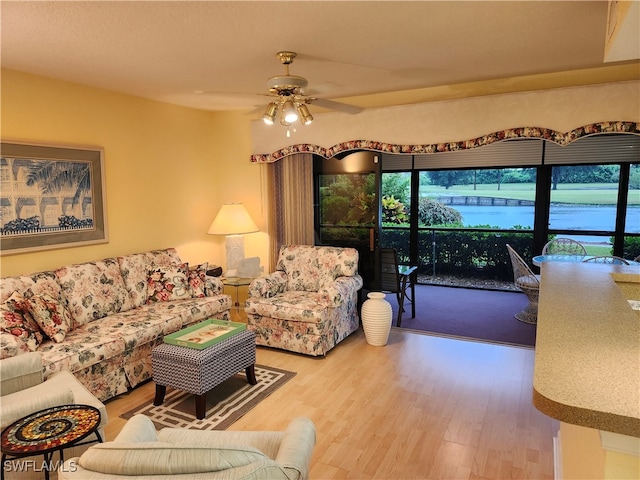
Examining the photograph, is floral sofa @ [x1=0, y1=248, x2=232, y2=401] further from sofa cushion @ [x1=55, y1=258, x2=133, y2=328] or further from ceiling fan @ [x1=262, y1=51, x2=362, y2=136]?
ceiling fan @ [x1=262, y1=51, x2=362, y2=136]

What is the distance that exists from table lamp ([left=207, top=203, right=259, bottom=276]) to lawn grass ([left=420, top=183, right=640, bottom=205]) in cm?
322

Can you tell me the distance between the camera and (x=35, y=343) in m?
2.99

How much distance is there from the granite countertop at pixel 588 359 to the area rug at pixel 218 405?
7.25 ft

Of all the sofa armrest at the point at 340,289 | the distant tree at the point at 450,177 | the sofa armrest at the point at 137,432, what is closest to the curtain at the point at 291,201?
the sofa armrest at the point at 340,289

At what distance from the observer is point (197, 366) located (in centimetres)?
295

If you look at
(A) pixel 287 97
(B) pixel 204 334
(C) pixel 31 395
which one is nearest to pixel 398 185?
(A) pixel 287 97

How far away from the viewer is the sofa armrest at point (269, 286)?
437 cm

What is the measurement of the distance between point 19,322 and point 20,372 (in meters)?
0.56

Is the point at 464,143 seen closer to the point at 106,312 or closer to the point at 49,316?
the point at 106,312

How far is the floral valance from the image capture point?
3584 millimetres

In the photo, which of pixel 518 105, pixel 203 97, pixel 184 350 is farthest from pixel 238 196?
pixel 518 105

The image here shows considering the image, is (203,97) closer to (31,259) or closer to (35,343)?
(31,259)

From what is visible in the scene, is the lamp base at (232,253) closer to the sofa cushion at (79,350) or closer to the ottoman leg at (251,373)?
the ottoman leg at (251,373)

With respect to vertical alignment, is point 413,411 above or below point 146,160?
below
